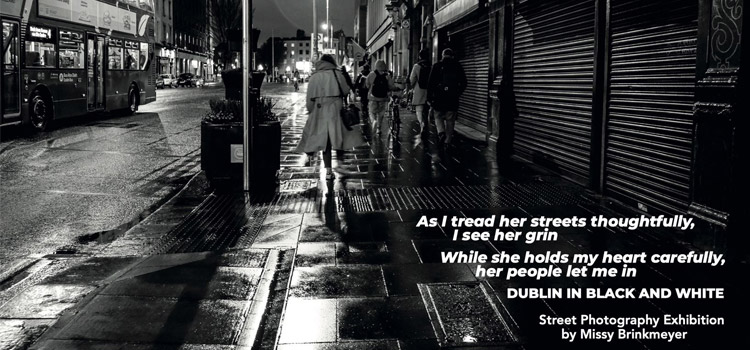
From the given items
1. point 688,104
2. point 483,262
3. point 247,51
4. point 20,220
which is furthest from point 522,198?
point 20,220

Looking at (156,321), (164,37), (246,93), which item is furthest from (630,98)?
(164,37)

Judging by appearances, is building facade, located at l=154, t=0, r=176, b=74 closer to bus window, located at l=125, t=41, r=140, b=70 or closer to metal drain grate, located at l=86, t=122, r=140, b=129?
bus window, located at l=125, t=41, r=140, b=70

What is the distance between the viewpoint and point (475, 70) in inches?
733

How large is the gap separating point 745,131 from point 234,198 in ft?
19.1

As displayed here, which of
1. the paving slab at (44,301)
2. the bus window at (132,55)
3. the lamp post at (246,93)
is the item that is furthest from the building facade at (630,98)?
the bus window at (132,55)

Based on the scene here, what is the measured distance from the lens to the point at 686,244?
6.55 metres

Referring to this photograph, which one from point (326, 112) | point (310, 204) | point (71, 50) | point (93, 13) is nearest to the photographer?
point (310, 204)

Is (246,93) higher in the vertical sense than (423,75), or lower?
lower

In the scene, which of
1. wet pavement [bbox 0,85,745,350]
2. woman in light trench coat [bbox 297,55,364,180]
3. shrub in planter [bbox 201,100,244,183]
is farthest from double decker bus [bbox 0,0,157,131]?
wet pavement [bbox 0,85,745,350]

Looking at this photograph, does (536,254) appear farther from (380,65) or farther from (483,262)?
(380,65)

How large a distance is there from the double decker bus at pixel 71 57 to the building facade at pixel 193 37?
7347 centimetres

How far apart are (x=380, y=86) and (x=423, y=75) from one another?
1430 millimetres

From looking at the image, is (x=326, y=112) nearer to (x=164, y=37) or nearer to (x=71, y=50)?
(x=71, y=50)

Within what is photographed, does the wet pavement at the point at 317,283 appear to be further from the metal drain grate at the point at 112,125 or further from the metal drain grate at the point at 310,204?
the metal drain grate at the point at 112,125
